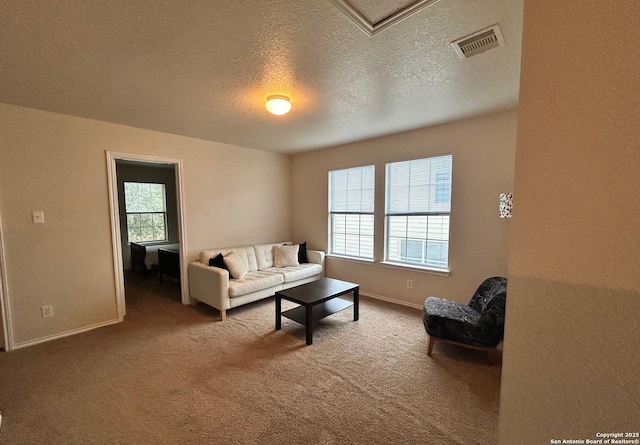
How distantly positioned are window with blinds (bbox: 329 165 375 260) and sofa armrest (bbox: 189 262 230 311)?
2.09 meters

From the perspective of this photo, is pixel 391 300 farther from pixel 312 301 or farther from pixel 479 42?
pixel 479 42

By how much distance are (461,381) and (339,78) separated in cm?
272

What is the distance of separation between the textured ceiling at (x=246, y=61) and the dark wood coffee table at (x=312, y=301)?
6.90 feet

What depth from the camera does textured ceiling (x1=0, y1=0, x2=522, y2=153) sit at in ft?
4.63

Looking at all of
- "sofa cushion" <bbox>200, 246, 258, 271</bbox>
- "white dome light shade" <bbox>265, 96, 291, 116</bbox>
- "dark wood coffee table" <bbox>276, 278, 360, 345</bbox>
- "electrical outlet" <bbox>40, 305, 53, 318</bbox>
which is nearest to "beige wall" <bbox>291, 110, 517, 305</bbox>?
"dark wood coffee table" <bbox>276, 278, 360, 345</bbox>

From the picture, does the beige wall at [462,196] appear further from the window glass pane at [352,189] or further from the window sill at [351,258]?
the window glass pane at [352,189]

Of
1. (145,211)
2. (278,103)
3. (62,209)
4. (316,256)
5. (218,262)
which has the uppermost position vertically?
(278,103)

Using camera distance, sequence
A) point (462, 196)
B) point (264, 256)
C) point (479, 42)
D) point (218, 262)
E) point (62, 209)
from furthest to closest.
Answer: point (264, 256) → point (218, 262) → point (462, 196) → point (62, 209) → point (479, 42)

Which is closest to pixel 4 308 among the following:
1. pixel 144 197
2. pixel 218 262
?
pixel 218 262

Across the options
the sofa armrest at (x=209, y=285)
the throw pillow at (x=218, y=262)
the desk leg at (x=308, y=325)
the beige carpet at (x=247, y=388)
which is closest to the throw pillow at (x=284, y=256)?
the throw pillow at (x=218, y=262)

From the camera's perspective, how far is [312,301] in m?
2.81

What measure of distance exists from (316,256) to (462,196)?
2.53 meters

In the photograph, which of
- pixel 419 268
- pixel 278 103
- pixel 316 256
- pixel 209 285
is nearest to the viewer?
pixel 278 103

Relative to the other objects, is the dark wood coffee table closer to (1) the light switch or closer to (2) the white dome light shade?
(2) the white dome light shade
